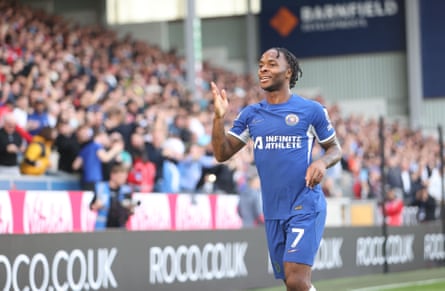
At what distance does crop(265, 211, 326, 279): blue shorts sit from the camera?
346 inches

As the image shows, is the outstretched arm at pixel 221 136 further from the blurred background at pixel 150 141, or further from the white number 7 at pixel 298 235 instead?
the blurred background at pixel 150 141

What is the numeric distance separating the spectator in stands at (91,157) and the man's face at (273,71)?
744 centimetres

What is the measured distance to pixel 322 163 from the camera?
8.70 m

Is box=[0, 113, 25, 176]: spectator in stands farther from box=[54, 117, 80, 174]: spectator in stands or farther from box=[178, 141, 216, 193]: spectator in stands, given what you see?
box=[178, 141, 216, 193]: spectator in stands

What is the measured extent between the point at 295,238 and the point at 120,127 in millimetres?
9266

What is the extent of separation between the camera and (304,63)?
41312mm

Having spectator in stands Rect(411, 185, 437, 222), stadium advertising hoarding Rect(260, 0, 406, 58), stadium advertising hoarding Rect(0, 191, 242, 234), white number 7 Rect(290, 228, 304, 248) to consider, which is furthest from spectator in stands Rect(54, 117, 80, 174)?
stadium advertising hoarding Rect(260, 0, 406, 58)

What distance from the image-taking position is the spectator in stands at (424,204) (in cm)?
2136

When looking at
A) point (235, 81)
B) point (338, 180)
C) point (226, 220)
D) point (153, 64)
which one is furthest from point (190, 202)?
point (235, 81)

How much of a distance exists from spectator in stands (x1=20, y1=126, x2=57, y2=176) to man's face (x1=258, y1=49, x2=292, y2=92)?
7.49 metres

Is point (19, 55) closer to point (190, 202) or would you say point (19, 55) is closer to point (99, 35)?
point (190, 202)

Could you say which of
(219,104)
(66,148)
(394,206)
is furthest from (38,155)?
(219,104)

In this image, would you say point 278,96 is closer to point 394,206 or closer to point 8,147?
point 8,147

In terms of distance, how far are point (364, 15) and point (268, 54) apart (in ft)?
105
